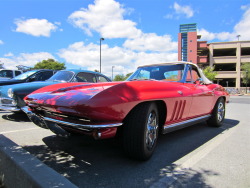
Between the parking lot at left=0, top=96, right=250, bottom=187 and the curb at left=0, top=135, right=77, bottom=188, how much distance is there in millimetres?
449

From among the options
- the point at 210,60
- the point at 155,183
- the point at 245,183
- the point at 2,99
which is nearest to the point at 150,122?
the point at 155,183

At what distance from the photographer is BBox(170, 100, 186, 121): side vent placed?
10.1 ft

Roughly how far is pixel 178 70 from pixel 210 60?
148ft

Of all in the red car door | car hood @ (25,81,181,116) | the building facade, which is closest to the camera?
car hood @ (25,81,181,116)

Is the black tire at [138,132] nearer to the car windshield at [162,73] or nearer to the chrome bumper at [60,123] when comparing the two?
the chrome bumper at [60,123]

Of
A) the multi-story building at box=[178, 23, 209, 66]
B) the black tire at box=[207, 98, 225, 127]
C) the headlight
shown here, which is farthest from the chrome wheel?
the multi-story building at box=[178, 23, 209, 66]

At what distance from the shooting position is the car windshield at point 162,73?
3.91 meters

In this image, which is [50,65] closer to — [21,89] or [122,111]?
[21,89]

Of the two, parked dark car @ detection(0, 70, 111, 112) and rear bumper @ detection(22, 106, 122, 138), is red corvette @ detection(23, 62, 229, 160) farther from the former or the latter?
parked dark car @ detection(0, 70, 111, 112)

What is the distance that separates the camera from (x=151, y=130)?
8.75 ft

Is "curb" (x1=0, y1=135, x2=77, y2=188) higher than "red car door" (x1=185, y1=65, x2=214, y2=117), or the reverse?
"red car door" (x1=185, y1=65, x2=214, y2=117)

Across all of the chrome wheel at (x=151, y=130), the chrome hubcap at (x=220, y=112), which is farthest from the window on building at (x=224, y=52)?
the chrome wheel at (x=151, y=130)

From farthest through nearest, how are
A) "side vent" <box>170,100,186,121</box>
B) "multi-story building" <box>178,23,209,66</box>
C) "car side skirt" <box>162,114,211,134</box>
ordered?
"multi-story building" <box>178,23,209,66</box>
"side vent" <box>170,100,186,121</box>
"car side skirt" <box>162,114,211,134</box>

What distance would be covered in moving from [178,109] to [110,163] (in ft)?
4.43
